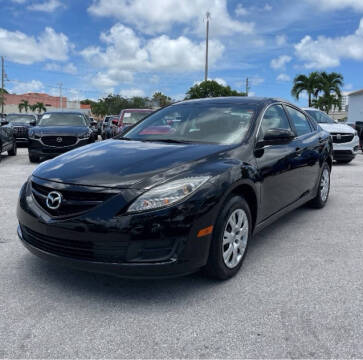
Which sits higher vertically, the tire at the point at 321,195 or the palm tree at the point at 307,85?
the palm tree at the point at 307,85

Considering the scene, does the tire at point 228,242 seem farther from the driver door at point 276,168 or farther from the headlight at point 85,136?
the headlight at point 85,136

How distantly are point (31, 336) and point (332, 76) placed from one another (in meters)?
46.6

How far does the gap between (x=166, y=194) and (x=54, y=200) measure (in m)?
0.82

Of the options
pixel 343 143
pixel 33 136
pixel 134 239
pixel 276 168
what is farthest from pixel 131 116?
pixel 134 239

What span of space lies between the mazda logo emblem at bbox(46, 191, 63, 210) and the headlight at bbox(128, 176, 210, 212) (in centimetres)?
56

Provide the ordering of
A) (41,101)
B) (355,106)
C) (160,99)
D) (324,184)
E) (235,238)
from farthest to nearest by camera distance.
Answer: (41,101), (160,99), (355,106), (324,184), (235,238)

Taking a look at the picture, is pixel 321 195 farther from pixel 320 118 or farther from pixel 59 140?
pixel 59 140

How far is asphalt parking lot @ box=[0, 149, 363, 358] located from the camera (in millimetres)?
2410

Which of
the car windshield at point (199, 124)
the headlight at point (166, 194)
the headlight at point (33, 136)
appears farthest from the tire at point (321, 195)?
the headlight at point (33, 136)

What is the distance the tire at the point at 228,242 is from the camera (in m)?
3.07

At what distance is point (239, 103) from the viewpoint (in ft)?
14.3

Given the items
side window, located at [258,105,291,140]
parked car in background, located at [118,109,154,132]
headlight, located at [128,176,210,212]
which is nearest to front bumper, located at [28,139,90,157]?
parked car in background, located at [118,109,154,132]

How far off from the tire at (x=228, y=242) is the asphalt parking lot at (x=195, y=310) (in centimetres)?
13

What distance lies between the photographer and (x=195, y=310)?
2861 mm
